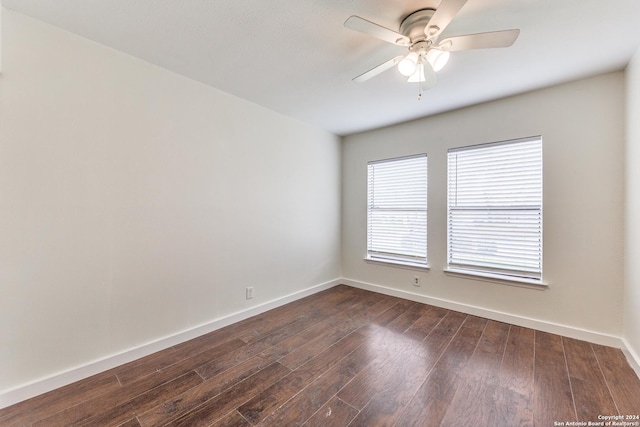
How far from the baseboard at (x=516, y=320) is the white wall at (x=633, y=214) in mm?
178

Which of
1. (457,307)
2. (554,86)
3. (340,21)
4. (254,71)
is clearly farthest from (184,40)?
(457,307)

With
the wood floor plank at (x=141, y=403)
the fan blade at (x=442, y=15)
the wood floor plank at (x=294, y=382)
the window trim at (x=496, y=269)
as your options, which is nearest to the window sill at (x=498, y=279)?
the window trim at (x=496, y=269)

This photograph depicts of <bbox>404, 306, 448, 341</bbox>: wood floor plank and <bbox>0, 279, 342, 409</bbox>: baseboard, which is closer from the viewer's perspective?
<bbox>0, 279, 342, 409</bbox>: baseboard

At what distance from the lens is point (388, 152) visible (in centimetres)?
376

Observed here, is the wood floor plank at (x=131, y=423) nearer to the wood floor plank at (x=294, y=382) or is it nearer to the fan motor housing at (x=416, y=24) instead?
the wood floor plank at (x=294, y=382)

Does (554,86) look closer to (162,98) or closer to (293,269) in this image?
(293,269)

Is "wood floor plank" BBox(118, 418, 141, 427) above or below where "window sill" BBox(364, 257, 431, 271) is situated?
below

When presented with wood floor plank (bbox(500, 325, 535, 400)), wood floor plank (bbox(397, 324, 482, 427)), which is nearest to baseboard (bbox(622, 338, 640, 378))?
wood floor plank (bbox(500, 325, 535, 400))

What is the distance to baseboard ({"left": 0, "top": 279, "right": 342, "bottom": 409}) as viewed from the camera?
1.63 m

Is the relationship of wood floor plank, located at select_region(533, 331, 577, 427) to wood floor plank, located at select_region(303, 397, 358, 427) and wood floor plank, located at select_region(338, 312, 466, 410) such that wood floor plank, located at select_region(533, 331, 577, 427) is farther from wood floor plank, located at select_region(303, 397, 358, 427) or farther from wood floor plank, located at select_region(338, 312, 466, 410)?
wood floor plank, located at select_region(303, 397, 358, 427)

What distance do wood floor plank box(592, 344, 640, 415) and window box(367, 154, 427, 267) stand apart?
1686 millimetres

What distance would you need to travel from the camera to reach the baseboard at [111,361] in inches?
64.2

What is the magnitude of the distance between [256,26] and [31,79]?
1.51 meters

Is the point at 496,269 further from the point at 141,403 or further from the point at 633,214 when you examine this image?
the point at 141,403
